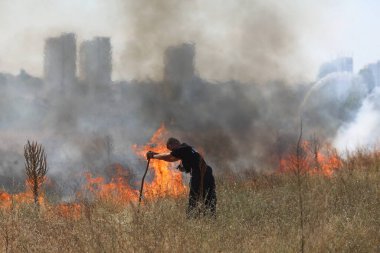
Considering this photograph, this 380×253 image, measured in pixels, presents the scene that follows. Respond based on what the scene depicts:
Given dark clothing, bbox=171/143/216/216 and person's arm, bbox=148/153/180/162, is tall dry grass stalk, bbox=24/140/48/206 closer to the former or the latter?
person's arm, bbox=148/153/180/162

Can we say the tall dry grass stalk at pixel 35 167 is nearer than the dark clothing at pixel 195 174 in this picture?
No

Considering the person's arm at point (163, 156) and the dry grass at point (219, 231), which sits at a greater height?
the person's arm at point (163, 156)

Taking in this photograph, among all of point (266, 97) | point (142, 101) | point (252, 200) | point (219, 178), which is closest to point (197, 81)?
point (266, 97)

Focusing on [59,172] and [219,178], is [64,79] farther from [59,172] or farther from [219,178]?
[219,178]

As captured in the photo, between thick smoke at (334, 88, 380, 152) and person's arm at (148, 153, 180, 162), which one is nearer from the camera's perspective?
person's arm at (148, 153, 180, 162)

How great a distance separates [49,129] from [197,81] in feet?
39.2

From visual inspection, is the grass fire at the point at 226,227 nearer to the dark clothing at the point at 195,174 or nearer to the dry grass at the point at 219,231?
the dry grass at the point at 219,231

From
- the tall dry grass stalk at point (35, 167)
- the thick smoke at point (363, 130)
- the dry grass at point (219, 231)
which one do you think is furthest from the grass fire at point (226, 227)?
the thick smoke at point (363, 130)

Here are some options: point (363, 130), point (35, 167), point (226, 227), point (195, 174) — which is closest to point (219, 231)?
point (226, 227)

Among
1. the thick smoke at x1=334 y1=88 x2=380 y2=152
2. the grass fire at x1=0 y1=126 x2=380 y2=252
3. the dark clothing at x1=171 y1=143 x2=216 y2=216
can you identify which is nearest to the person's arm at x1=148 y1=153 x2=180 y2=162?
the dark clothing at x1=171 y1=143 x2=216 y2=216

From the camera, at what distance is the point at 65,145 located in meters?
30.8

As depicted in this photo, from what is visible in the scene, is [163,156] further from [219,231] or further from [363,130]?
[363,130]

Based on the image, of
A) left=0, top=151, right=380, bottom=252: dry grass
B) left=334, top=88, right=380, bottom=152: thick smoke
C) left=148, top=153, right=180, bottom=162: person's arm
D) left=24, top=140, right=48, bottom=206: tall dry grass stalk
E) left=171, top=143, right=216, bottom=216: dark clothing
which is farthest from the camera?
left=334, top=88, right=380, bottom=152: thick smoke

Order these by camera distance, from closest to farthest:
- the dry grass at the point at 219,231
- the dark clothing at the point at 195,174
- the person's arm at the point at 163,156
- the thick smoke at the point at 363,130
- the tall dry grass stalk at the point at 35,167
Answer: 1. the dry grass at the point at 219,231
2. the person's arm at the point at 163,156
3. the dark clothing at the point at 195,174
4. the tall dry grass stalk at the point at 35,167
5. the thick smoke at the point at 363,130
